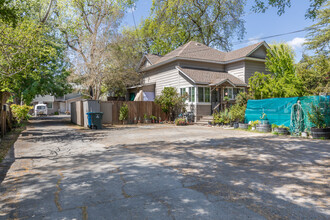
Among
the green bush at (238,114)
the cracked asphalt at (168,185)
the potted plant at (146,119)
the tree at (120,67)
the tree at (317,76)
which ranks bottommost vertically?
the cracked asphalt at (168,185)

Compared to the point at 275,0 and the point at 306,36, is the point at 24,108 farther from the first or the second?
the point at 306,36

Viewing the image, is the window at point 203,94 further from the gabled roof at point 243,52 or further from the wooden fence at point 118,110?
the gabled roof at point 243,52

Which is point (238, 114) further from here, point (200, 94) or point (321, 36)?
point (321, 36)

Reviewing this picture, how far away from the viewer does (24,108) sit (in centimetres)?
1952

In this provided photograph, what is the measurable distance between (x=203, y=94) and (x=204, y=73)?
2.60 m

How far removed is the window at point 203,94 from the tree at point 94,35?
8952 mm

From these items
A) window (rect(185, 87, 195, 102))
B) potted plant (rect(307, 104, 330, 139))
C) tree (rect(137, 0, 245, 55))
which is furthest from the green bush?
tree (rect(137, 0, 245, 55))

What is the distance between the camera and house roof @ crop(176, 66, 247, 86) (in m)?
18.1

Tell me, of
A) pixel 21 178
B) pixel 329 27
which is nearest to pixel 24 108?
pixel 21 178

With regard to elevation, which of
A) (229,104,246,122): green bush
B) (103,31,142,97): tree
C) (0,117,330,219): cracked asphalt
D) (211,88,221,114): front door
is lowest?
(0,117,330,219): cracked asphalt

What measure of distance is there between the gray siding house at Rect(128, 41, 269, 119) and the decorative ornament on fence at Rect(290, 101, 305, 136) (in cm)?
720

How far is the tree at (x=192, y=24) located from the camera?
97.2 feet

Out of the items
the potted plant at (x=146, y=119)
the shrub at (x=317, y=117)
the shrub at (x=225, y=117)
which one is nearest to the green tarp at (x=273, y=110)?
the shrub at (x=317, y=117)

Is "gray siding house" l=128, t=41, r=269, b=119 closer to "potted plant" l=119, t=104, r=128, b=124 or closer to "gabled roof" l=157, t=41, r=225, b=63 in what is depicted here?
"gabled roof" l=157, t=41, r=225, b=63
